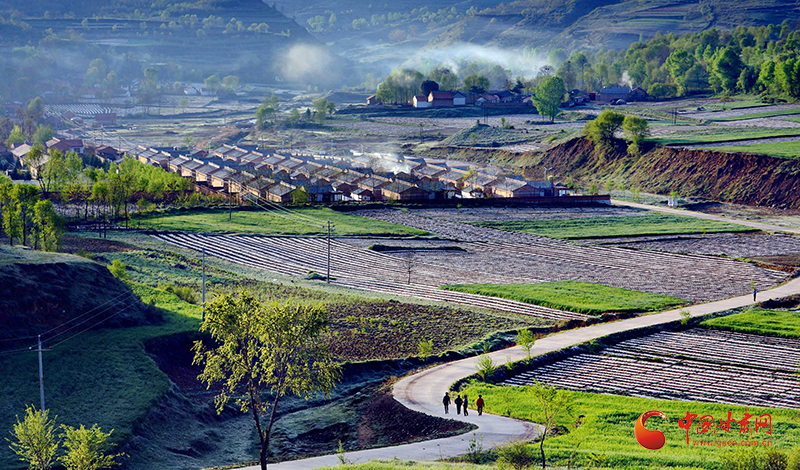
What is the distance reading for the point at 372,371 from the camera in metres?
42.9

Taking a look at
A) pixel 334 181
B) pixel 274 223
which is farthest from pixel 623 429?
pixel 334 181

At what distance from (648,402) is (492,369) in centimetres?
769

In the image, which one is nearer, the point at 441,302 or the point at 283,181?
the point at 441,302

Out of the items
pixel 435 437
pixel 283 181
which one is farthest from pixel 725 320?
pixel 283 181

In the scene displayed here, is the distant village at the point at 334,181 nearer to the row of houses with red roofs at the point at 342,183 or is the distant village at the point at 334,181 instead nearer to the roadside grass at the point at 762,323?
the row of houses with red roofs at the point at 342,183

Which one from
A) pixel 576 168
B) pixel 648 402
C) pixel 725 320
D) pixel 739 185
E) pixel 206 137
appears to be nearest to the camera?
pixel 648 402

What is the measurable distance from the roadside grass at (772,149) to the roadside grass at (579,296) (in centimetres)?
5783

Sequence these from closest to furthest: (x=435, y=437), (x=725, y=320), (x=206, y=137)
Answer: (x=435, y=437) < (x=725, y=320) < (x=206, y=137)

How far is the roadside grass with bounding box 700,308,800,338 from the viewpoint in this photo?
4791cm

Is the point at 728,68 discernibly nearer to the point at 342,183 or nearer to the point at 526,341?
the point at 342,183

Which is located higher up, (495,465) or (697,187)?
(697,187)

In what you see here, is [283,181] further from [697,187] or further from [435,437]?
[435,437]

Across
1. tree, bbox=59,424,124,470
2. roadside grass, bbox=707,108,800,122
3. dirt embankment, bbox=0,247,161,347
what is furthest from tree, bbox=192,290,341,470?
roadside grass, bbox=707,108,800,122

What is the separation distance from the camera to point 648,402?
35.7 m
